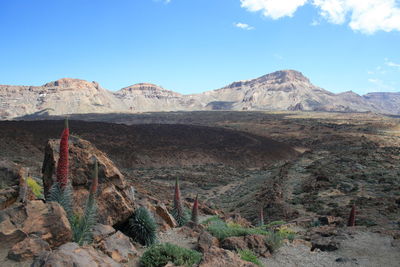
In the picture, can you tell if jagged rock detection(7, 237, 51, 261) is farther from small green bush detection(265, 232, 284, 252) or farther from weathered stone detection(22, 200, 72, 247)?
small green bush detection(265, 232, 284, 252)

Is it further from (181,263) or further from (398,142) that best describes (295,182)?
(398,142)

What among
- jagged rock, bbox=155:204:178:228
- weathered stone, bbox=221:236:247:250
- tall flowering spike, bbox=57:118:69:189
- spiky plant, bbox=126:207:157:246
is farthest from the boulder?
weathered stone, bbox=221:236:247:250

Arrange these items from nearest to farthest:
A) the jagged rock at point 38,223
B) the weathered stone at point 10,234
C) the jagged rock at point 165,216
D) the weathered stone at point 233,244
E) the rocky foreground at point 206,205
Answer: the weathered stone at point 10,234 < the jagged rock at point 38,223 < the rocky foreground at point 206,205 < the weathered stone at point 233,244 < the jagged rock at point 165,216

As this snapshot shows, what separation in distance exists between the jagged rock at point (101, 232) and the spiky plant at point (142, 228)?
773mm

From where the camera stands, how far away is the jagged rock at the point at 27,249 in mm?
4148

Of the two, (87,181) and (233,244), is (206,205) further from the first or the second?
(87,181)

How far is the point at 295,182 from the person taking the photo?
21.1 meters

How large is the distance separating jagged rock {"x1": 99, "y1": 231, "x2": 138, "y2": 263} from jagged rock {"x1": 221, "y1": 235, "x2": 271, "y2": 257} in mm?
2102

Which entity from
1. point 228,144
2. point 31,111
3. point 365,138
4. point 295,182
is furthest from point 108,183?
point 31,111

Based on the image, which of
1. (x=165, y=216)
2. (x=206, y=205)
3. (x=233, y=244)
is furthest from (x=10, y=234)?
(x=206, y=205)

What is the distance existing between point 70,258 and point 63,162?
1.75 metres

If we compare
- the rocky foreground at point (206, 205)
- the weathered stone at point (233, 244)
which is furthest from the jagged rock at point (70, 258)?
the weathered stone at point (233, 244)

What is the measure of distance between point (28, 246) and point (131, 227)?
2689 mm

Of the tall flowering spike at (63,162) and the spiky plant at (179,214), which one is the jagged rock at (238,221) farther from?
Answer: the tall flowering spike at (63,162)
